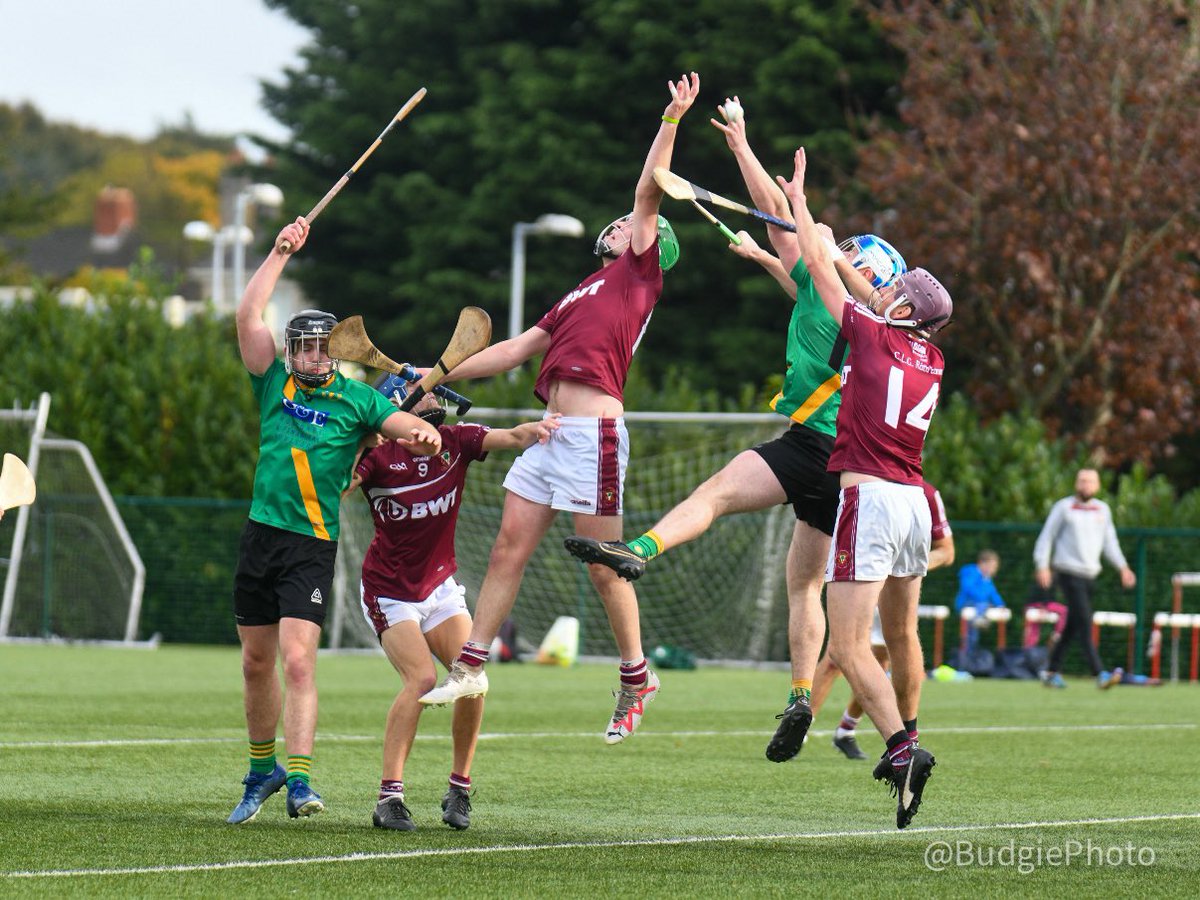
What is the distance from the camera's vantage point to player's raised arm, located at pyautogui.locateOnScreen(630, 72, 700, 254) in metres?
8.67

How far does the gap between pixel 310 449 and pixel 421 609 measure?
2.90 ft

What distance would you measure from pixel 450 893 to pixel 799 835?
212 cm

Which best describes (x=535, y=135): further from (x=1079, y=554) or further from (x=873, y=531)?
(x=873, y=531)

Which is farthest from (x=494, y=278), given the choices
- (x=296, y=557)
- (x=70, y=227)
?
(x=70, y=227)

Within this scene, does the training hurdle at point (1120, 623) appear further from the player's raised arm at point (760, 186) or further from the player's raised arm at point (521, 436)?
the player's raised arm at point (521, 436)

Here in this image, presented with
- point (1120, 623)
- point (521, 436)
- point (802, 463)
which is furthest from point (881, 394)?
point (1120, 623)

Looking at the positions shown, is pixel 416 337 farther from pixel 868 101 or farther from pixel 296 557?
pixel 296 557

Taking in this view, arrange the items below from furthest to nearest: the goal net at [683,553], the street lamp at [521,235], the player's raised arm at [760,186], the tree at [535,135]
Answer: the tree at [535,135], the street lamp at [521,235], the goal net at [683,553], the player's raised arm at [760,186]

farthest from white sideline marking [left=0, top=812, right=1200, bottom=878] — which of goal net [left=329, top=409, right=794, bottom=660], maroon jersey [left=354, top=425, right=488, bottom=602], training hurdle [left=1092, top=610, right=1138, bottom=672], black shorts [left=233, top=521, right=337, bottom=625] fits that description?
goal net [left=329, top=409, right=794, bottom=660]

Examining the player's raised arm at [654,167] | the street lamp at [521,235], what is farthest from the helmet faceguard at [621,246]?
the street lamp at [521,235]

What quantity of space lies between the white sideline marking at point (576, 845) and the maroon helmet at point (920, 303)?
2109mm

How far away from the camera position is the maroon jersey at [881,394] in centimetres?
821

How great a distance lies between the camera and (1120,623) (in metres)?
23.2

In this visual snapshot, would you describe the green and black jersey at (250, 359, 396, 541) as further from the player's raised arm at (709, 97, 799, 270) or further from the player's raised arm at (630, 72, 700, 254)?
the player's raised arm at (709, 97, 799, 270)
